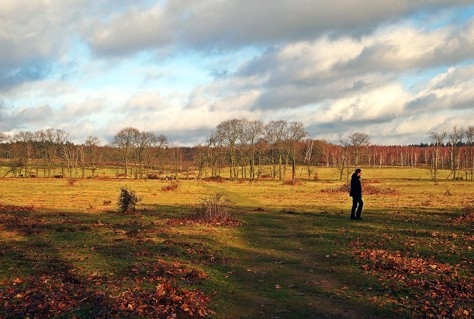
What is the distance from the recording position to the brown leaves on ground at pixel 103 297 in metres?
8.38

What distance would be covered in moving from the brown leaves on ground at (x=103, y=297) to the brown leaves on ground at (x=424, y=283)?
4.87 m

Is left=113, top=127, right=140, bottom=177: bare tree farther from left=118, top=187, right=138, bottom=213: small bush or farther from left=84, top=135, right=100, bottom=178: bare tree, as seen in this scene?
left=118, top=187, right=138, bottom=213: small bush

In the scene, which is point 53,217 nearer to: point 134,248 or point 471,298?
point 134,248

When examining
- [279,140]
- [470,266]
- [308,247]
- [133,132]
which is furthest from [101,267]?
[133,132]

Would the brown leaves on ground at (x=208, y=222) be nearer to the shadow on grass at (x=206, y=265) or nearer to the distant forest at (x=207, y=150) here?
the shadow on grass at (x=206, y=265)

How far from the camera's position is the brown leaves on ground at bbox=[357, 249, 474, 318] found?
890 centimetres

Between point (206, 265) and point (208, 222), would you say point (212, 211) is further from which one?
point (206, 265)

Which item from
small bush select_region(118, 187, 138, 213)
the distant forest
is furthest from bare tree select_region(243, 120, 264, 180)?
small bush select_region(118, 187, 138, 213)

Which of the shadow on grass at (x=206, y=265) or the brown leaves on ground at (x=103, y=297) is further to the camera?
the shadow on grass at (x=206, y=265)

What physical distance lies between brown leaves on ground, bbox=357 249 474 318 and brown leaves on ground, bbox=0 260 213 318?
16.0 ft

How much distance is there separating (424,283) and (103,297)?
8.14m

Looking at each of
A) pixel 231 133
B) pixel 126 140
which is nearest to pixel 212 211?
pixel 231 133

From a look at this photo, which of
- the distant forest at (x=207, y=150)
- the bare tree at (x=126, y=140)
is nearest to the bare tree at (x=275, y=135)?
the distant forest at (x=207, y=150)

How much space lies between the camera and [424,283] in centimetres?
1066
